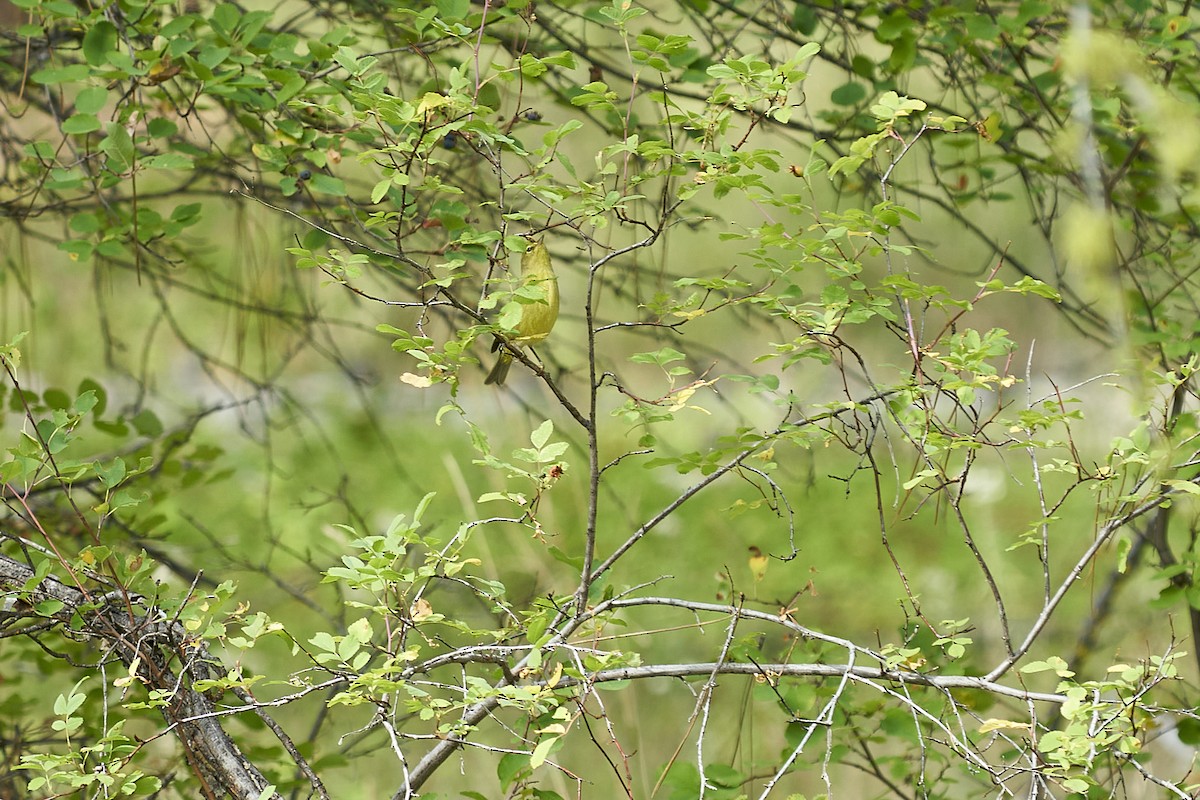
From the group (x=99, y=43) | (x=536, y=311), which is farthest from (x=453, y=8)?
(x=99, y=43)

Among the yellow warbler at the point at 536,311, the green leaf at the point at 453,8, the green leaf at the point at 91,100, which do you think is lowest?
the green leaf at the point at 91,100

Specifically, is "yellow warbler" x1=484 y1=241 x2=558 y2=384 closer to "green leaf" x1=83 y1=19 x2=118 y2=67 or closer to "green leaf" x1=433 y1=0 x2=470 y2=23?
"green leaf" x1=433 y1=0 x2=470 y2=23

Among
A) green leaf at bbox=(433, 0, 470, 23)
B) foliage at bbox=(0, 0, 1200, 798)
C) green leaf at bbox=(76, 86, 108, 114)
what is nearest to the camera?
foliage at bbox=(0, 0, 1200, 798)

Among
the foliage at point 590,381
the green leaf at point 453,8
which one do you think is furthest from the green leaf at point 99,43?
the green leaf at point 453,8

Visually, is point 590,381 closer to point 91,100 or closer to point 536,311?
point 536,311

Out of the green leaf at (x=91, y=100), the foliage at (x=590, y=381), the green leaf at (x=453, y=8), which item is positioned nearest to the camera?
the foliage at (x=590, y=381)

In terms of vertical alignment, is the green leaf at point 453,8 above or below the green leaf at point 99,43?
above

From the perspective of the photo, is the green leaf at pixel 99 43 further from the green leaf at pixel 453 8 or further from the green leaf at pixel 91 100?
the green leaf at pixel 453 8

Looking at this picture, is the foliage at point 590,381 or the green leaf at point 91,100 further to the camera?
the green leaf at point 91,100

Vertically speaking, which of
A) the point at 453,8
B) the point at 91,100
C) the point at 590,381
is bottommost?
the point at 91,100

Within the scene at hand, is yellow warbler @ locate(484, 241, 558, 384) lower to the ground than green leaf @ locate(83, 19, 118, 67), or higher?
higher

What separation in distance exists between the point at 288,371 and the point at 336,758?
10.4 feet

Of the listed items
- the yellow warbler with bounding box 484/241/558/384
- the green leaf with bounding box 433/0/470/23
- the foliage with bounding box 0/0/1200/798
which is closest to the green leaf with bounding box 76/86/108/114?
the foliage with bounding box 0/0/1200/798

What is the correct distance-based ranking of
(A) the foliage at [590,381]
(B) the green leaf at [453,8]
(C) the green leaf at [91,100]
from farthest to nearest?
1. (C) the green leaf at [91,100]
2. (B) the green leaf at [453,8]
3. (A) the foliage at [590,381]
